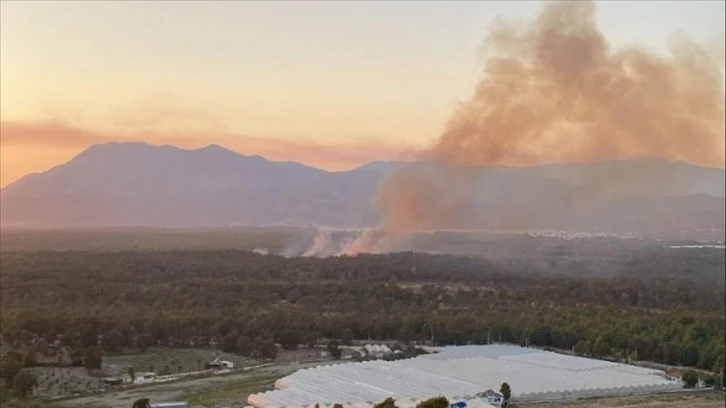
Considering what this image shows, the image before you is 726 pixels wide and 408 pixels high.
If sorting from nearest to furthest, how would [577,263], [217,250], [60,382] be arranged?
1. [60,382]
2. [217,250]
3. [577,263]

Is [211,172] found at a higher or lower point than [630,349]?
higher

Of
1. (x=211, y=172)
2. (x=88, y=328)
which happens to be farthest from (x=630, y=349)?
(x=211, y=172)

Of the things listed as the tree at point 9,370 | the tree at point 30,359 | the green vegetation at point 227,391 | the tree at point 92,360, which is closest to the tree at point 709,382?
the green vegetation at point 227,391

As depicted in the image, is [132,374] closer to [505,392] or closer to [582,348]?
[505,392]

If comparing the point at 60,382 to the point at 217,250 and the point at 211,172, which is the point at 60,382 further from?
the point at 211,172

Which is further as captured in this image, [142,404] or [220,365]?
[220,365]

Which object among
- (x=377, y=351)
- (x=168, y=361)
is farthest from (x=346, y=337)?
(x=168, y=361)

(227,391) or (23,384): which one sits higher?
(23,384)
